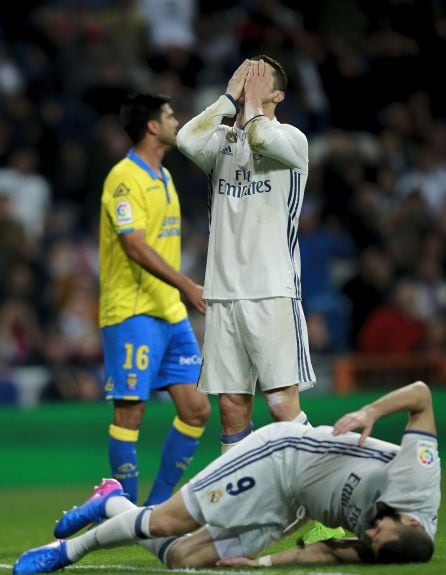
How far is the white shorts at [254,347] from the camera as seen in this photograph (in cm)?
685

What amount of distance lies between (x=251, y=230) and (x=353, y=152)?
336 inches

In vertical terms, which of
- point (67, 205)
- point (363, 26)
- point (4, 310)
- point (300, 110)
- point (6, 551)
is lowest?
point (6, 551)

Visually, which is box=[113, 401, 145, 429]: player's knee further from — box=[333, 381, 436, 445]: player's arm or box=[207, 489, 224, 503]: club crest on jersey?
box=[333, 381, 436, 445]: player's arm

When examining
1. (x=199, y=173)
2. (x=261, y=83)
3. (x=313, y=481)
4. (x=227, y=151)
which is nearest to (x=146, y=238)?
(x=227, y=151)

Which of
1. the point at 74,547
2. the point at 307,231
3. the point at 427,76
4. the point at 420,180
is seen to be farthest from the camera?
the point at 427,76

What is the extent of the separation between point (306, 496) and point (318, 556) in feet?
1.18

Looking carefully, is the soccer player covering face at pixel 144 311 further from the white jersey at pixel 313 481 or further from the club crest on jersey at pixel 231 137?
the white jersey at pixel 313 481

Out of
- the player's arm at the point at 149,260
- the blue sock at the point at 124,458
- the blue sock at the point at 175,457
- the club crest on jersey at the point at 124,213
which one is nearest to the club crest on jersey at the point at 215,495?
the player's arm at the point at 149,260

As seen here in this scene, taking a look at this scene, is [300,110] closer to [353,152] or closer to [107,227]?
[353,152]

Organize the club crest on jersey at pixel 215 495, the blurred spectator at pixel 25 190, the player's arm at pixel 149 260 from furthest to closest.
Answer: the blurred spectator at pixel 25 190 → the player's arm at pixel 149 260 → the club crest on jersey at pixel 215 495

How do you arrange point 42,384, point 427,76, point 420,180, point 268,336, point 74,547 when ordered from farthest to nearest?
point 427,76 < point 420,180 < point 42,384 < point 268,336 < point 74,547

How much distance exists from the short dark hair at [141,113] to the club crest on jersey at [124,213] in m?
0.52

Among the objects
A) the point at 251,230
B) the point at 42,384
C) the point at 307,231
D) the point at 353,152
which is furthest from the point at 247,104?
the point at 353,152

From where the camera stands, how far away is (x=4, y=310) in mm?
12680
